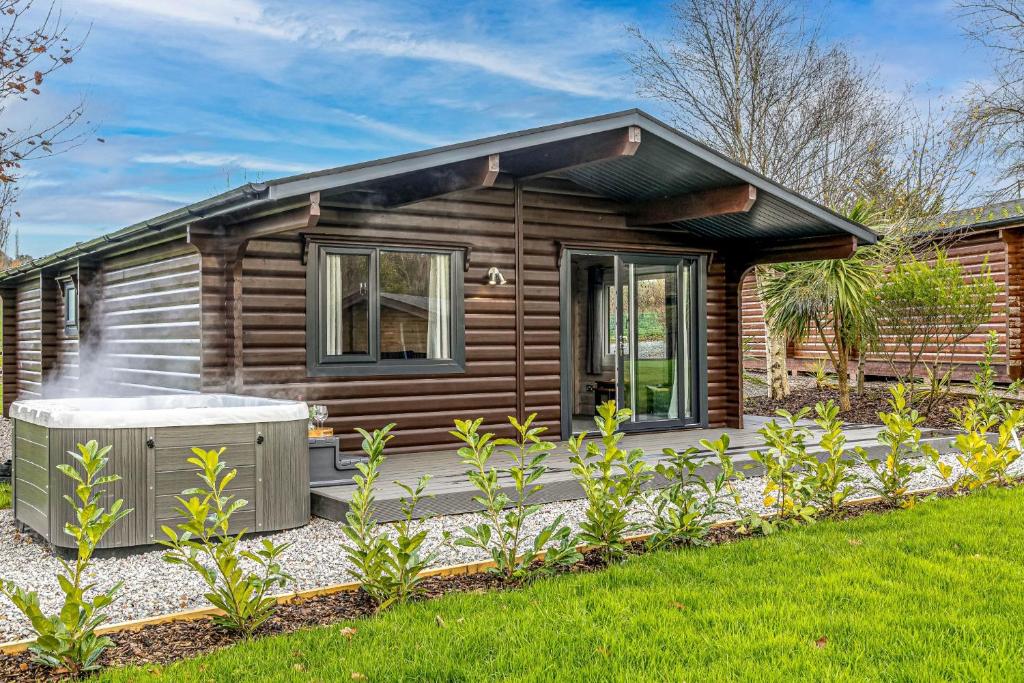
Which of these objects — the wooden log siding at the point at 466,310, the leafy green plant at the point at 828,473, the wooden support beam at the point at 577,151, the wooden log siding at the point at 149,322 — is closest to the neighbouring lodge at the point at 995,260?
the wooden log siding at the point at 466,310

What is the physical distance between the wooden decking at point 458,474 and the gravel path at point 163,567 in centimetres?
11

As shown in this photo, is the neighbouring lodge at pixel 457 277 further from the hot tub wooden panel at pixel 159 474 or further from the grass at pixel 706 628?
the grass at pixel 706 628

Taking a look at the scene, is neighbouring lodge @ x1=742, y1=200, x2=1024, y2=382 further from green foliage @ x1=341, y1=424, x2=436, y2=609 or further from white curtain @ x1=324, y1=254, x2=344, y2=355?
green foliage @ x1=341, y1=424, x2=436, y2=609

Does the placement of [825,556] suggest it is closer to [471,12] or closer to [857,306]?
[857,306]

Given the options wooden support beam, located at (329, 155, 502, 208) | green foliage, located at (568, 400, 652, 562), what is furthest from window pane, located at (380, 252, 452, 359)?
green foliage, located at (568, 400, 652, 562)

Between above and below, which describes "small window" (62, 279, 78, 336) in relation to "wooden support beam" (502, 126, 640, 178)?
below

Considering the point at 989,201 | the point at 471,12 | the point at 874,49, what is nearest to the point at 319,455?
the point at 989,201

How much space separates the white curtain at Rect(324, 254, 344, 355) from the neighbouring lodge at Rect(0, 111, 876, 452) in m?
0.01

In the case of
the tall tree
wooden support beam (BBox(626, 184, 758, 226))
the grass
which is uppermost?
the tall tree

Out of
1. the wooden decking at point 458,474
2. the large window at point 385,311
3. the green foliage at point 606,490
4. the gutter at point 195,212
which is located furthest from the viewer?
the large window at point 385,311

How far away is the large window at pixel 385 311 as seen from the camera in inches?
284

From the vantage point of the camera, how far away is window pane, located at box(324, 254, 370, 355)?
7219mm

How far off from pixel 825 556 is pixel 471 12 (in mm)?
16237

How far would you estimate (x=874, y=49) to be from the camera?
57.3 feet
